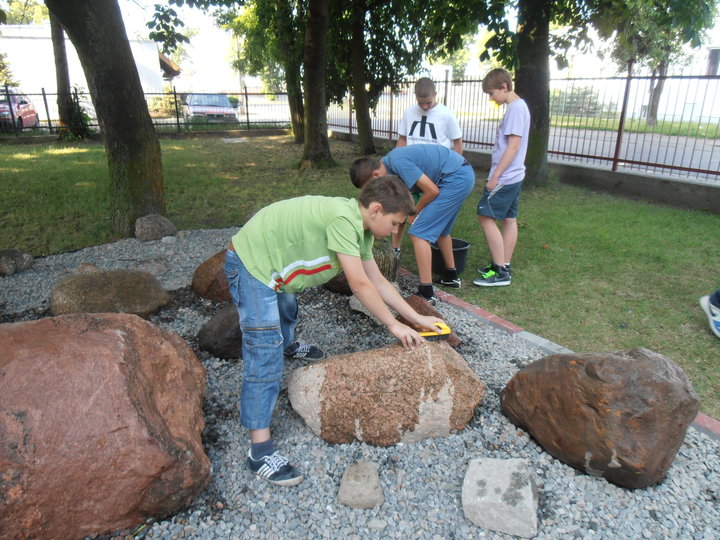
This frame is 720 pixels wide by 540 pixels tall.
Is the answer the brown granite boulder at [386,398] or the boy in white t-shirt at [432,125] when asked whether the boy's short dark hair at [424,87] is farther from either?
the brown granite boulder at [386,398]

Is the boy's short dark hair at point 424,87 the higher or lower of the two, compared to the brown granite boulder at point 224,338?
higher

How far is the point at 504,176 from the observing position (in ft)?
15.1

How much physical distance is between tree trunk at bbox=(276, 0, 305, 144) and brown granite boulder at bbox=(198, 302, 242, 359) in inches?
453

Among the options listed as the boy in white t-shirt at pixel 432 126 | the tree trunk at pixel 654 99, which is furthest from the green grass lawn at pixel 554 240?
the tree trunk at pixel 654 99

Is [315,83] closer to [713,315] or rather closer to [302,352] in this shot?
[302,352]

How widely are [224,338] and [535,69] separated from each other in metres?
7.77

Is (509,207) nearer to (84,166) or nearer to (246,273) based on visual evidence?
(246,273)

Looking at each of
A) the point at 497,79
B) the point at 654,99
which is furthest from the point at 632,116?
the point at 497,79

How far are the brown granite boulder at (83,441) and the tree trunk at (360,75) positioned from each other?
1215 cm

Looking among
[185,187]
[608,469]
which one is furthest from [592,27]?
[608,469]

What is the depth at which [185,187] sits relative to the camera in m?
9.26

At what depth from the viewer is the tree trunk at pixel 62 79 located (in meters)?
15.8

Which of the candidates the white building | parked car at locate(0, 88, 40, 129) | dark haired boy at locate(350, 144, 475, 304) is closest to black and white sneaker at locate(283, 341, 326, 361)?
dark haired boy at locate(350, 144, 475, 304)

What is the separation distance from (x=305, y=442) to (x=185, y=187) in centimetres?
763
